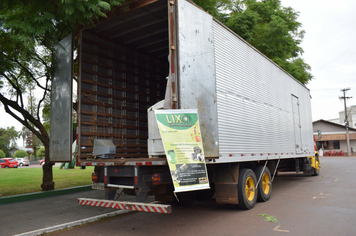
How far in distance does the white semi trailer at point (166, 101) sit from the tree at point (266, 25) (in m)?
3.87

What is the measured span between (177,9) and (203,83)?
4.86ft

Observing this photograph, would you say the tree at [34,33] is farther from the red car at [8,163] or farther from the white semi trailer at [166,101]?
the red car at [8,163]

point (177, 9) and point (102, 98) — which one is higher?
point (177, 9)

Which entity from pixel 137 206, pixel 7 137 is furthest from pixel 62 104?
pixel 7 137

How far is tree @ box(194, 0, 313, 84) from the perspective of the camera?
43.1 ft

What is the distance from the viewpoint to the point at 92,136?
25.3 feet

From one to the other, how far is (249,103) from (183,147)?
3.48 m

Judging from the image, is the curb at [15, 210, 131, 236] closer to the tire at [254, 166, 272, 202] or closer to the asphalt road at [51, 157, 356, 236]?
the asphalt road at [51, 157, 356, 236]

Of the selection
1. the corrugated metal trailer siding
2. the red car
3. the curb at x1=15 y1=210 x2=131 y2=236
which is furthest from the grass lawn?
the red car

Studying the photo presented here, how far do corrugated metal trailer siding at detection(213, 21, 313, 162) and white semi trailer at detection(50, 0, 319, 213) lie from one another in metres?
0.03

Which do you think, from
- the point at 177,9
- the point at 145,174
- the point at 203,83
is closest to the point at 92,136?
the point at 145,174

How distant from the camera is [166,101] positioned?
17.6 ft

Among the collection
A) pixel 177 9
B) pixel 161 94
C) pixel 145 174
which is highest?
pixel 177 9

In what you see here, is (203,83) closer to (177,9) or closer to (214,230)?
(177,9)
